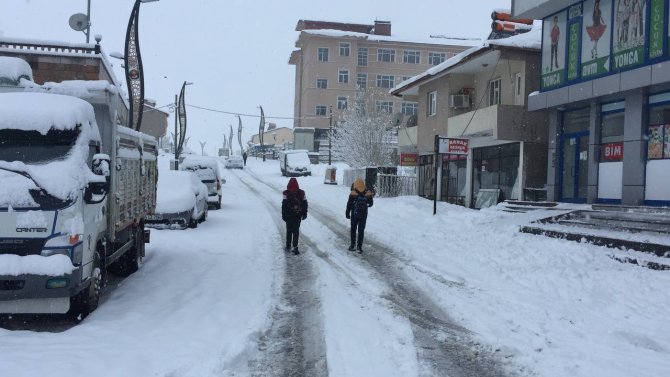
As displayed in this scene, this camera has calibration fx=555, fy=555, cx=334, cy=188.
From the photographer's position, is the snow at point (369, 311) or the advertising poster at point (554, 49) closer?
the snow at point (369, 311)

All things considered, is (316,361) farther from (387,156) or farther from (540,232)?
(387,156)

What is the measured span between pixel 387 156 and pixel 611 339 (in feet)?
111

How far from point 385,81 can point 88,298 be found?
61518 millimetres

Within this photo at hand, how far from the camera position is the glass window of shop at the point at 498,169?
2127 centimetres

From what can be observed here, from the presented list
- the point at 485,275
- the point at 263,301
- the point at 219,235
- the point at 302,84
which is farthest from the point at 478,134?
the point at 302,84

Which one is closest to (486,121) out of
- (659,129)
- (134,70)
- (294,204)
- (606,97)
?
(606,97)

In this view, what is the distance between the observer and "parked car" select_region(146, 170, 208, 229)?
14.6 metres

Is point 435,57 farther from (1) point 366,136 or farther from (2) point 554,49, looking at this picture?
(2) point 554,49

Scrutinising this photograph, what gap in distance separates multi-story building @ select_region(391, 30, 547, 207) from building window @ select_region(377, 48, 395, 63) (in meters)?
36.9

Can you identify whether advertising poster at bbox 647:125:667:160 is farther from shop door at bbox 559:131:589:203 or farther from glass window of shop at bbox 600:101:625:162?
shop door at bbox 559:131:589:203

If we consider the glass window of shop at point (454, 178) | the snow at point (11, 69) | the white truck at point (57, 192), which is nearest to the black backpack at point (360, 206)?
the white truck at point (57, 192)

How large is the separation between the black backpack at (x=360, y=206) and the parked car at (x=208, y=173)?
33.7 feet

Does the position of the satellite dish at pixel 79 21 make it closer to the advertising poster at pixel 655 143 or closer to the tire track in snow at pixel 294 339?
the tire track in snow at pixel 294 339

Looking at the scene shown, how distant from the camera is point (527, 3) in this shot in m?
A: 18.5
